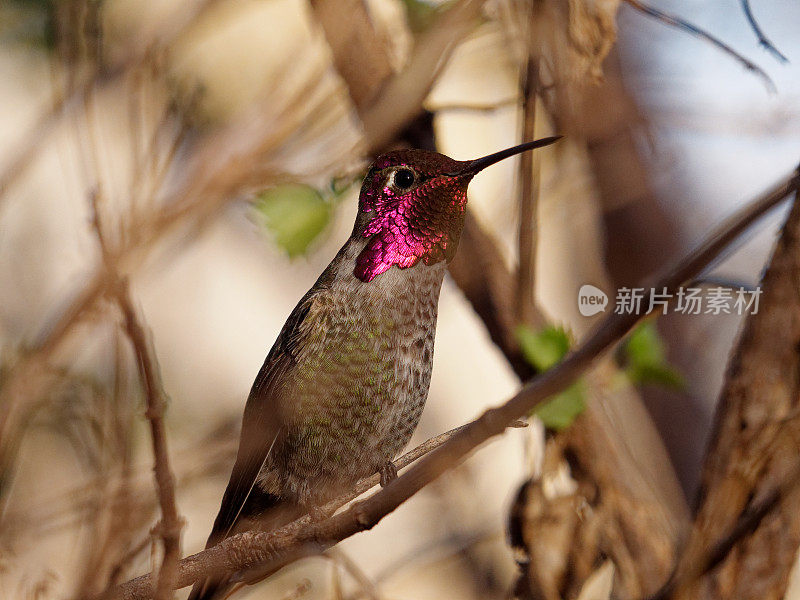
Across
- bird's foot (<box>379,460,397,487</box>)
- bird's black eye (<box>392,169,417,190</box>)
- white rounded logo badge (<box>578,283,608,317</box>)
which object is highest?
bird's black eye (<box>392,169,417,190</box>)

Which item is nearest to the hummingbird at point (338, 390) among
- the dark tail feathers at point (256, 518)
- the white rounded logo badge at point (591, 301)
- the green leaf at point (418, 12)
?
the dark tail feathers at point (256, 518)

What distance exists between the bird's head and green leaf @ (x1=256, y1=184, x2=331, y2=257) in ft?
0.13

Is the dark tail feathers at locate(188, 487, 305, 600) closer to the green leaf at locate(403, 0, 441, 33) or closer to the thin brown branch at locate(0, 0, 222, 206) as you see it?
the thin brown branch at locate(0, 0, 222, 206)

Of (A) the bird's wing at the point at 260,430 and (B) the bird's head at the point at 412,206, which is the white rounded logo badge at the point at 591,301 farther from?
(A) the bird's wing at the point at 260,430

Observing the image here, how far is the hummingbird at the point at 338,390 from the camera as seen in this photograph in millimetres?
635

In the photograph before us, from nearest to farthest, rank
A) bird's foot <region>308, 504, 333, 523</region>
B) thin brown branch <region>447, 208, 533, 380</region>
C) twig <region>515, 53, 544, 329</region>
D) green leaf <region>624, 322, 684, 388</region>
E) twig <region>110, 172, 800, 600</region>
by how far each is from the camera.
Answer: twig <region>110, 172, 800, 600</region>, bird's foot <region>308, 504, 333, 523</region>, twig <region>515, 53, 544, 329</region>, green leaf <region>624, 322, 684, 388</region>, thin brown branch <region>447, 208, 533, 380</region>

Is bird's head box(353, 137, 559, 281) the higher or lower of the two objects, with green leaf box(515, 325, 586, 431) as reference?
higher

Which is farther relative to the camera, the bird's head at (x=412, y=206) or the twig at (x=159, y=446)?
the bird's head at (x=412, y=206)

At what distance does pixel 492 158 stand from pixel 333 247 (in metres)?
0.40

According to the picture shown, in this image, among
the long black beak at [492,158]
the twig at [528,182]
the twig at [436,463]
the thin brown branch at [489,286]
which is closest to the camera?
the twig at [436,463]

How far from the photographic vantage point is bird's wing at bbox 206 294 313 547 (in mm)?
663

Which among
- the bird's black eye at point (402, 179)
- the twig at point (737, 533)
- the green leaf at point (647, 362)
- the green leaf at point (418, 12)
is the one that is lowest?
the twig at point (737, 533)

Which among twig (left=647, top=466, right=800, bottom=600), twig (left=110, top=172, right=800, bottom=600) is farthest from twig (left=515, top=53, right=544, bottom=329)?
twig (left=647, top=466, right=800, bottom=600)

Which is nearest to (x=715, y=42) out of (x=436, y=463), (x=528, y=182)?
(x=528, y=182)
